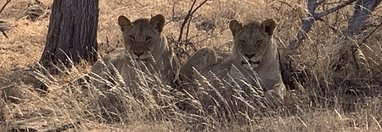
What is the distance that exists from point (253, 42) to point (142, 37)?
3.79 feet

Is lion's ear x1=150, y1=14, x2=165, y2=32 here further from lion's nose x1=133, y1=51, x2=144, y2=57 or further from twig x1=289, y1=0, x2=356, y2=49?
twig x1=289, y1=0, x2=356, y2=49

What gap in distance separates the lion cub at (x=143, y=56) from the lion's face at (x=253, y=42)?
84 centimetres

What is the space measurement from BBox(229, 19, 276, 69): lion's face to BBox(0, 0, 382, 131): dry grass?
42cm

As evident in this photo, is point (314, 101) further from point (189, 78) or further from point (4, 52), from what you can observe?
point (4, 52)

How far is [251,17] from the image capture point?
35.6ft

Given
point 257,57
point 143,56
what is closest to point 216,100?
point 257,57

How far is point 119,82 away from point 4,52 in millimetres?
3335

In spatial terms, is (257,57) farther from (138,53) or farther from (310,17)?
(310,17)

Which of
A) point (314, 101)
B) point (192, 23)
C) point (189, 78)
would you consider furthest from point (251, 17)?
point (314, 101)

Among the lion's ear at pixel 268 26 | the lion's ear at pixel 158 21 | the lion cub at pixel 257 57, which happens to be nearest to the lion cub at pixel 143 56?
the lion's ear at pixel 158 21

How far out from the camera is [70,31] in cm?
956

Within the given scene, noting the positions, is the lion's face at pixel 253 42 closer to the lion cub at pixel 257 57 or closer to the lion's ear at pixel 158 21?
the lion cub at pixel 257 57

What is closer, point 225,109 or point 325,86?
point 225,109

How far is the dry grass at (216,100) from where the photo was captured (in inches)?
260
